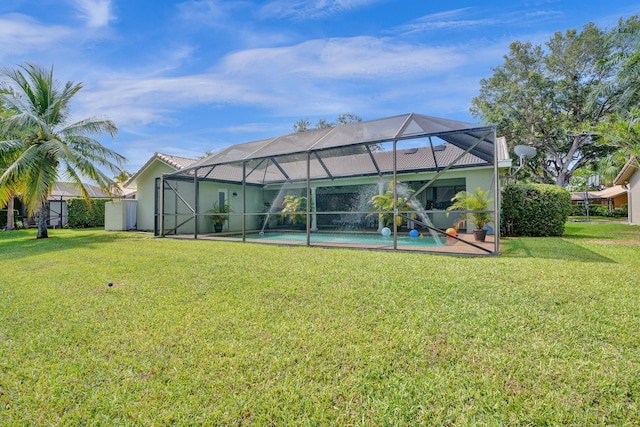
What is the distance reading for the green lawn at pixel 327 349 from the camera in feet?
5.72

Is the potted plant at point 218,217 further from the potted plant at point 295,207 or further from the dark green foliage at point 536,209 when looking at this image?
the dark green foliage at point 536,209

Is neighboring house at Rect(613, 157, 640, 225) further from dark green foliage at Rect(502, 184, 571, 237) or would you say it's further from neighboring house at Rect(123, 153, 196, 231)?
neighboring house at Rect(123, 153, 196, 231)

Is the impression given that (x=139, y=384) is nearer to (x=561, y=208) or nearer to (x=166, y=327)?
(x=166, y=327)

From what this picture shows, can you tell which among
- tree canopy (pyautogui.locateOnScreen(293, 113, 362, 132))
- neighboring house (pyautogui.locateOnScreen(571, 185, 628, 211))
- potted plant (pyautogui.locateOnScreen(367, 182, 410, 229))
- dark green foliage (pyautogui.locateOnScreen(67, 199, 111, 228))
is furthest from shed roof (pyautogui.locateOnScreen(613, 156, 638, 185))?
dark green foliage (pyautogui.locateOnScreen(67, 199, 111, 228))

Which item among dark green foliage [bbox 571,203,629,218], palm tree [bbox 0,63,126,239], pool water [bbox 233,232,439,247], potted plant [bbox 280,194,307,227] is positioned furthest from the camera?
dark green foliage [bbox 571,203,629,218]

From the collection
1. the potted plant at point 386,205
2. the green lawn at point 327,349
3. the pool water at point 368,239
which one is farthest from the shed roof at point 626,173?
the green lawn at point 327,349

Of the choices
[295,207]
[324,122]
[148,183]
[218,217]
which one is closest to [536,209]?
[295,207]

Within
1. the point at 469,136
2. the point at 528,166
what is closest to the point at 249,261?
the point at 469,136

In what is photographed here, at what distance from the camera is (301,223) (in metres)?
13.2

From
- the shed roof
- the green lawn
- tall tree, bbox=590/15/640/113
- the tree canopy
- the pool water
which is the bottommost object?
the green lawn

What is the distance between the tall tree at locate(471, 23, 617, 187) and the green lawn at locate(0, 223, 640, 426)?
19.4 metres

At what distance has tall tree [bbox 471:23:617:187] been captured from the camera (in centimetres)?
1900

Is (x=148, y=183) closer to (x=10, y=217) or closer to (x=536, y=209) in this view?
(x=10, y=217)

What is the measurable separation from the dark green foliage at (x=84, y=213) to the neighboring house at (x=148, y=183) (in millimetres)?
3277
